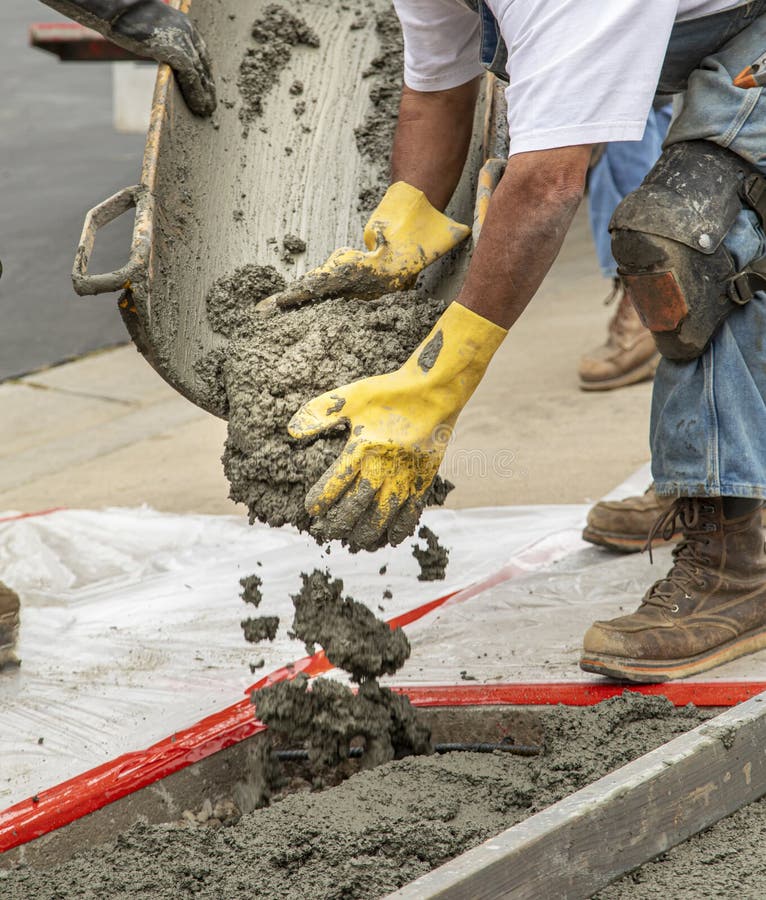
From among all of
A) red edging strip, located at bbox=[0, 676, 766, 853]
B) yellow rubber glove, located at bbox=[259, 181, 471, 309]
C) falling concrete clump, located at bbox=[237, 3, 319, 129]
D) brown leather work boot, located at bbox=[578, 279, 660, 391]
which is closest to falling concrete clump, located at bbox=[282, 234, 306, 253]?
yellow rubber glove, located at bbox=[259, 181, 471, 309]

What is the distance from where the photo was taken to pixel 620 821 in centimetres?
139

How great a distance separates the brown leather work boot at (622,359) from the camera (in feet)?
12.7

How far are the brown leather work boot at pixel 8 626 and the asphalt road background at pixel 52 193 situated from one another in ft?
8.23

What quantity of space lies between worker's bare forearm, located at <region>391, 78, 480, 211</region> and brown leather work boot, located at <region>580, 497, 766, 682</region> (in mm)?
740

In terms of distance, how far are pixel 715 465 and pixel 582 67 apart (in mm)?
720

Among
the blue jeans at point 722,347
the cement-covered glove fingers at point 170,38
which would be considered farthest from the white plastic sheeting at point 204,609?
the cement-covered glove fingers at point 170,38

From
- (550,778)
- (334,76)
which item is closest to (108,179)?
(334,76)

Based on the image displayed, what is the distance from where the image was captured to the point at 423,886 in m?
1.19

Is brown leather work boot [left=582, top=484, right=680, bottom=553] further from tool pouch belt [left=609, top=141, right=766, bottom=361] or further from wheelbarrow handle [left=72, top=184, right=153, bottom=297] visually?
wheelbarrow handle [left=72, top=184, right=153, bottom=297]

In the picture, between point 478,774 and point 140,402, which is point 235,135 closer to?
point 478,774

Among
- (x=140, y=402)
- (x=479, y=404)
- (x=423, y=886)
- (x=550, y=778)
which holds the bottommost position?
(x=140, y=402)

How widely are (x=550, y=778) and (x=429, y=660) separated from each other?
50 cm

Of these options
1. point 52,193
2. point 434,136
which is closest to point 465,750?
point 434,136

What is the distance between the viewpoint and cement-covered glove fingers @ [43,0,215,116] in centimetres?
203
